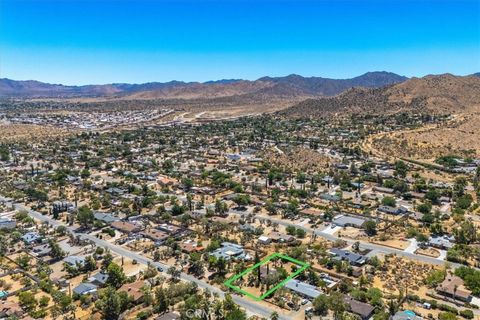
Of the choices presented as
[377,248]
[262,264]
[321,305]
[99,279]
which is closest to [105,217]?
[99,279]

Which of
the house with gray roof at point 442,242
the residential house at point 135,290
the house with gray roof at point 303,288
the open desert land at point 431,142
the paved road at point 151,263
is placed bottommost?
the paved road at point 151,263

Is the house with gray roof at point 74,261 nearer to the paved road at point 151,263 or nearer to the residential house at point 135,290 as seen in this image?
the paved road at point 151,263

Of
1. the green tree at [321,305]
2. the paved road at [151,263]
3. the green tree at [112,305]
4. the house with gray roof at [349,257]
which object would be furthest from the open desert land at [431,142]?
the green tree at [112,305]

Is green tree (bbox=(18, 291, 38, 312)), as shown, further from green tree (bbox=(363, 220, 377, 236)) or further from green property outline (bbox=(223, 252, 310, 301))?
green tree (bbox=(363, 220, 377, 236))

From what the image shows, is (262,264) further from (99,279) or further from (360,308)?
(99,279)

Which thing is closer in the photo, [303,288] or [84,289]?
[303,288]

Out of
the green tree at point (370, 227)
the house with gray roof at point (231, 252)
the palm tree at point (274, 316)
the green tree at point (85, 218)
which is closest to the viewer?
the palm tree at point (274, 316)

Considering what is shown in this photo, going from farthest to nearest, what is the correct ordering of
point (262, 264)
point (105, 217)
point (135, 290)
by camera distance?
1. point (105, 217)
2. point (262, 264)
3. point (135, 290)

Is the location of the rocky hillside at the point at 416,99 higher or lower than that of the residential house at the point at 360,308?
higher

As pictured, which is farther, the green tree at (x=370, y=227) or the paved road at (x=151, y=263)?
the green tree at (x=370, y=227)

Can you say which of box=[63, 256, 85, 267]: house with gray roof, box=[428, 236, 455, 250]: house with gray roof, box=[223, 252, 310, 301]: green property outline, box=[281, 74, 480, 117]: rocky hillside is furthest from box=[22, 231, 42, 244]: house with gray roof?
box=[281, 74, 480, 117]: rocky hillside

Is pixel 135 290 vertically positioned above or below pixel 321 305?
below
